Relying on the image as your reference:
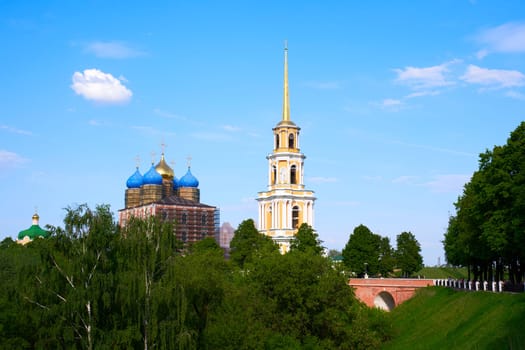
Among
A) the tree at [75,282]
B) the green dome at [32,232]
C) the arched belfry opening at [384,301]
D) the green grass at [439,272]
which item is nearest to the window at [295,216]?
the green grass at [439,272]

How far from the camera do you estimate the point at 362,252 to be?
314 feet

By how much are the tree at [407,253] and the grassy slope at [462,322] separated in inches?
1366

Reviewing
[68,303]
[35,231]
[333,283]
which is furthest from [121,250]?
[35,231]

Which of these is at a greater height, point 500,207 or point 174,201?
point 174,201

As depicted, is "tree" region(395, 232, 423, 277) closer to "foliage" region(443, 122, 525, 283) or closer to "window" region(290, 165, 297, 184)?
"window" region(290, 165, 297, 184)

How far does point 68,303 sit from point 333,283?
19100 millimetres

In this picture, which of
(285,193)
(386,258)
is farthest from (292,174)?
(386,258)

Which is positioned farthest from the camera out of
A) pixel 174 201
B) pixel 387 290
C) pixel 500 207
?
pixel 174 201

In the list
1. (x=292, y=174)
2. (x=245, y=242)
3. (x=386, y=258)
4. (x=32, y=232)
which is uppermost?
(x=292, y=174)

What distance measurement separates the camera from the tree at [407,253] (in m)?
98.6

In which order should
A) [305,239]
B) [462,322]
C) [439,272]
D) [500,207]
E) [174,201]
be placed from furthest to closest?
[174,201] < [439,272] < [305,239] < [500,207] < [462,322]

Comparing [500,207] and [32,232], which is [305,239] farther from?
[32,232]

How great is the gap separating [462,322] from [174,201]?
8734 cm

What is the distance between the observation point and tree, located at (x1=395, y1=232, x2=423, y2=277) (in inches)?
3880
